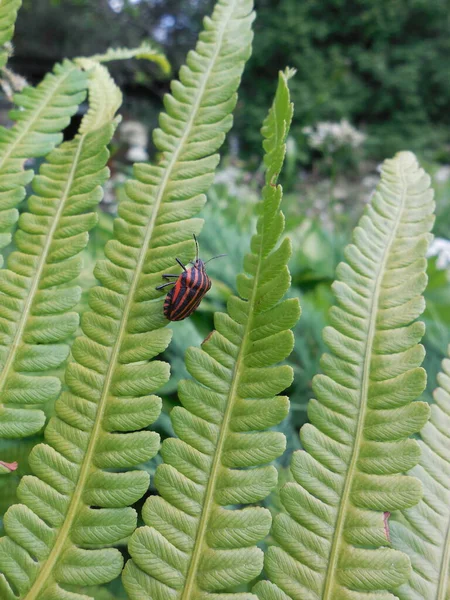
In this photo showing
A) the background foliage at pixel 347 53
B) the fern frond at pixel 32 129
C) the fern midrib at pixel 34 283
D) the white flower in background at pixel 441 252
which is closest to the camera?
the fern midrib at pixel 34 283

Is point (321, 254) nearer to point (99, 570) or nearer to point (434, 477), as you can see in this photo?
point (434, 477)

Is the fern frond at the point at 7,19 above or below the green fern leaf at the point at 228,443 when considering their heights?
above

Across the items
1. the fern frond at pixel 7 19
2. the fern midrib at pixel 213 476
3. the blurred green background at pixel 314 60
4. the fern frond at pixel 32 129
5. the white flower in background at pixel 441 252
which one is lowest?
the fern midrib at pixel 213 476

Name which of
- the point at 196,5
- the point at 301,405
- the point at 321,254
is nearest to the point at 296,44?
Answer: the point at 196,5

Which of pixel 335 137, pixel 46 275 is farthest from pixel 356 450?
pixel 335 137

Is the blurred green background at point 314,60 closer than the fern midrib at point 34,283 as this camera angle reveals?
No

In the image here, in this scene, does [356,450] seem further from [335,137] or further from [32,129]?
[335,137]

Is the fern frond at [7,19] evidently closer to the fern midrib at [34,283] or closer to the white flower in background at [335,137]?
the fern midrib at [34,283]

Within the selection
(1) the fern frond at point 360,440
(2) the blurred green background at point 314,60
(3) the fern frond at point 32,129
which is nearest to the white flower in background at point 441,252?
(1) the fern frond at point 360,440
